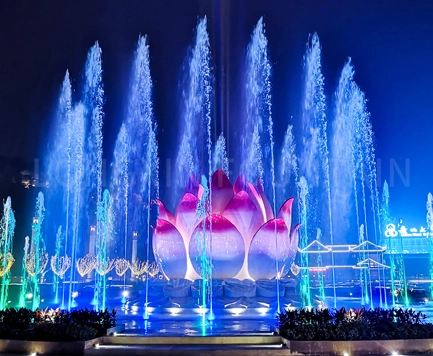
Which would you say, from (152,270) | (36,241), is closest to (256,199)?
(36,241)

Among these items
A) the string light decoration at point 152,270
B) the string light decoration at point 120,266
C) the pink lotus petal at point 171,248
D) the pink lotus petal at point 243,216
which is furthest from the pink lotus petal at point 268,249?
the string light decoration at point 152,270

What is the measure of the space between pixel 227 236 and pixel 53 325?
7492mm

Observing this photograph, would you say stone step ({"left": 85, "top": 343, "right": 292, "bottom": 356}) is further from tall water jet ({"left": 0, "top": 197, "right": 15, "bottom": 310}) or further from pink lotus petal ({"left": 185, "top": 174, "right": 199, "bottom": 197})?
tall water jet ({"left": 0, "top": 197, "right": 15, "bottom": 310})

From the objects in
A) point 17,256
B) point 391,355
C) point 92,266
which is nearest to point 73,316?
point 391,355

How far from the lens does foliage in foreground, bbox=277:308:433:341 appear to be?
8203 millimetres

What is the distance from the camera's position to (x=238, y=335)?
866cm

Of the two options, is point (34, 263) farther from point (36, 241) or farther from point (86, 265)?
point (86, 265)

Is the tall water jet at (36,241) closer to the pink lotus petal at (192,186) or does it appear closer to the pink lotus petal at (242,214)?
the pink lotus petal at (192,186)

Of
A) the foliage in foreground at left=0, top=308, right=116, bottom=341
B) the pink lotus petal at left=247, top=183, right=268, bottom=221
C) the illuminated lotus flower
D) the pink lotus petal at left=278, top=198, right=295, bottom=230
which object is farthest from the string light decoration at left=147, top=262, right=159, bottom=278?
the foliage in foreground at left=0, top=308, right=116, bottom=341

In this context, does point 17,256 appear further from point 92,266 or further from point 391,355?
point 391,355

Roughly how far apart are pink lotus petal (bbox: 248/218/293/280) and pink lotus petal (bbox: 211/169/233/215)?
1821 mm

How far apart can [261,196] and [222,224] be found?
271 centimetres

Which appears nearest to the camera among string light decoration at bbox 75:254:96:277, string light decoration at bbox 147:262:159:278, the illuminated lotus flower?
the illuminated lotus flower

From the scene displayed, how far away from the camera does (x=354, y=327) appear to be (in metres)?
8.28
